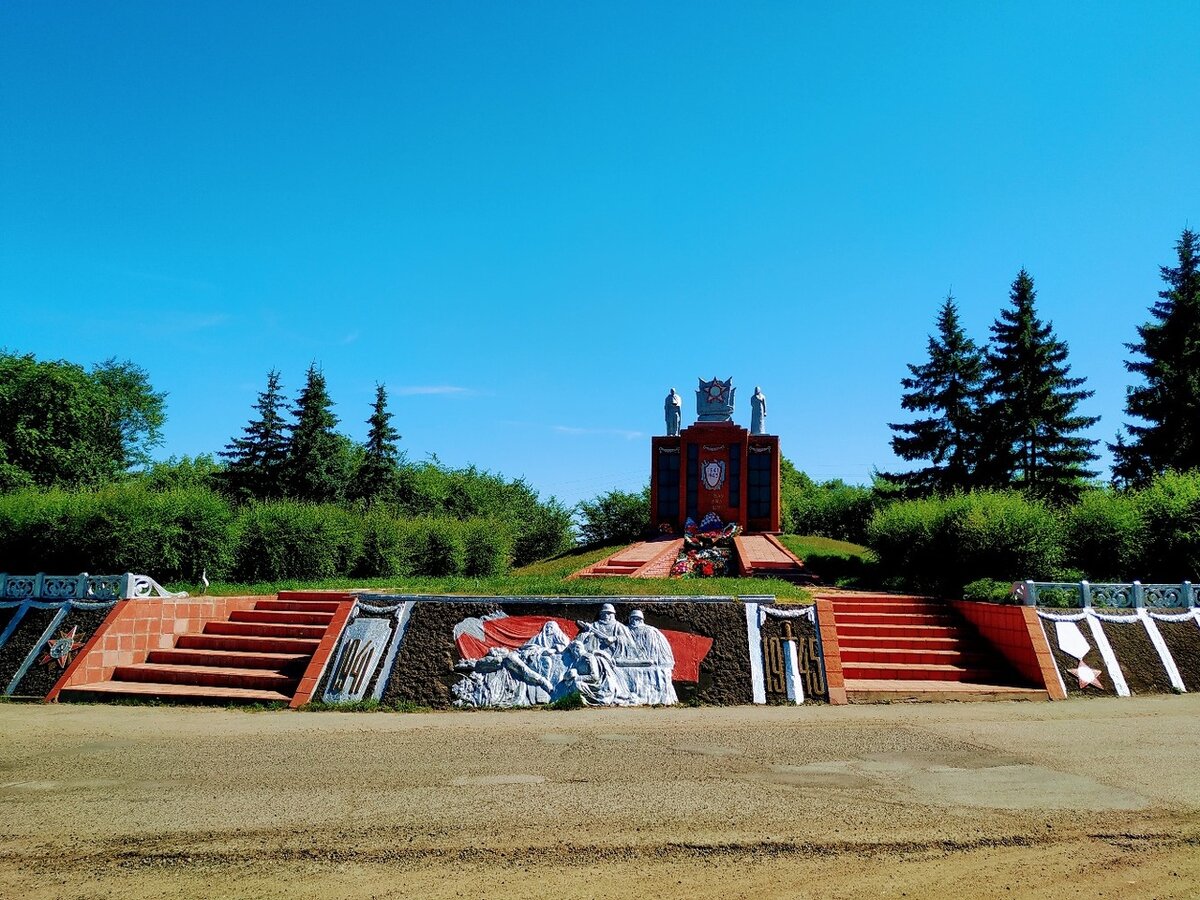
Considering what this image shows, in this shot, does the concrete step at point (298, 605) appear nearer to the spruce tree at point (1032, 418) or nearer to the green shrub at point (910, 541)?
the green shrub at point (910, 541)

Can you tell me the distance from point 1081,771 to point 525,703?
20.3ft

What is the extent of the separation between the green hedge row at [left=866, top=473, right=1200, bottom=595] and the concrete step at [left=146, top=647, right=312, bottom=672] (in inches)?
459

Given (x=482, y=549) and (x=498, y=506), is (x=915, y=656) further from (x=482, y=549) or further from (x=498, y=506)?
(x=498, y=506)

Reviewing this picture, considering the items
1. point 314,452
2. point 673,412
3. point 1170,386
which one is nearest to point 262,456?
point 314,452

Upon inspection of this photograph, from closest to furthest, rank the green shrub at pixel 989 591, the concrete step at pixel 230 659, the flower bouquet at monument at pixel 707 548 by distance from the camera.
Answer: the concrete step at pixel 230 659 → the green shrub at pixel 989 591 → the flower bouquet at monument at pixel 707 548

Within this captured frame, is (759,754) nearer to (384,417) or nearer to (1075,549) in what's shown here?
(1075,549)

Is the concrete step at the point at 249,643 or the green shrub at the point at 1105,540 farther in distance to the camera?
the green shrub at the point at 1105,540

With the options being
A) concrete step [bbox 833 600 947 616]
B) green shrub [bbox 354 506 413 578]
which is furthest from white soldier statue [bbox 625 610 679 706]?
green shrub [bbox 354 506 413 578]

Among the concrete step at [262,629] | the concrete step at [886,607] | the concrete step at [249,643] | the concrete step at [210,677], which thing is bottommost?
the concrete step at [210,677]

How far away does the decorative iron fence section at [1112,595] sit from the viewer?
11.4 metres

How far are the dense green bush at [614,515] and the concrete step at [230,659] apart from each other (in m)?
27.4

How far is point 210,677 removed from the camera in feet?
35.2

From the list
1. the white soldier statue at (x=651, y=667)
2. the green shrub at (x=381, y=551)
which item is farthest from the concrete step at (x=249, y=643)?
the green shrub at (x=381, y=551)

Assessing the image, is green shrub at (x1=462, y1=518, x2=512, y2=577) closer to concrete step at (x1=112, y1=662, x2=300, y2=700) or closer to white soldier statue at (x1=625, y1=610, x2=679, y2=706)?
concrete step at (x1=112, y1=662, x2=300, y2=700)
